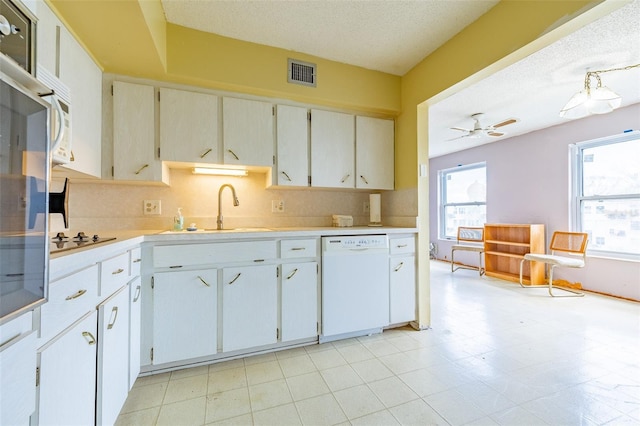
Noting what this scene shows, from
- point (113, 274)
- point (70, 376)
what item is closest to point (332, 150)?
point (113, 274)

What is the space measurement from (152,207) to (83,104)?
0.84 metres

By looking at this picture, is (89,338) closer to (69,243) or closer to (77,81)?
(69,243)

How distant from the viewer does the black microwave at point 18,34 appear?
86 cm

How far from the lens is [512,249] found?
4645mm

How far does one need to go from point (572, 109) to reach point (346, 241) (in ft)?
8.16

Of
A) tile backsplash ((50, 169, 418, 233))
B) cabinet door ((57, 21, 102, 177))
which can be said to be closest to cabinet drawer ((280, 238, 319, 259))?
tile backsplash ((50, 169, 418, 233))

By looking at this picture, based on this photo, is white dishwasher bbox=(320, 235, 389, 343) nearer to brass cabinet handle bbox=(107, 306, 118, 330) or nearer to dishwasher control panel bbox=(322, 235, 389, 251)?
dishwasher control panel bbox=(322, 235, 389, 251)

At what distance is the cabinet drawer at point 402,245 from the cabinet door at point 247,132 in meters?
1.28

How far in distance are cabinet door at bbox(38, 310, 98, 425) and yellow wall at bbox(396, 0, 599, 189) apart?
8.03 feet

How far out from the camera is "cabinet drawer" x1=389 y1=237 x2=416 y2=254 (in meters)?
2.38

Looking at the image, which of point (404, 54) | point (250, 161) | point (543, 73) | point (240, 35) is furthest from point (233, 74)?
point (543, 73)

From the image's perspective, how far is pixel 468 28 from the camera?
1998mm

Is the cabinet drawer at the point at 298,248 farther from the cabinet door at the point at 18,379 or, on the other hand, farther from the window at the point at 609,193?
the window at the point at 609,193

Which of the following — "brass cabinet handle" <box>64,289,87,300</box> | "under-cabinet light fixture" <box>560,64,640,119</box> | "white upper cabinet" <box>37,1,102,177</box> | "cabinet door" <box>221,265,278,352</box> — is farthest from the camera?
"under-cabinet light fixture" <box>560,64,640,119</box>
